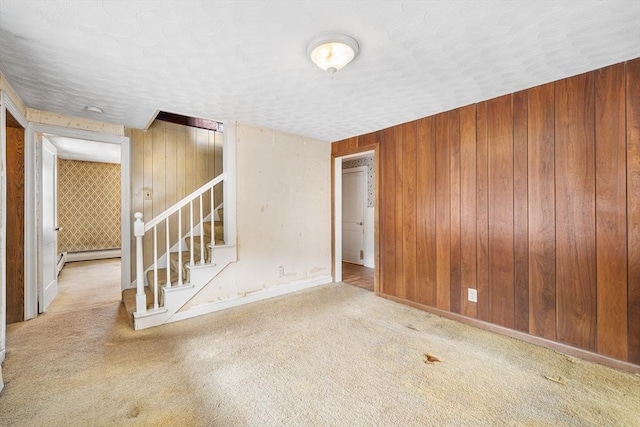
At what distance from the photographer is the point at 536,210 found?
2.38 metres

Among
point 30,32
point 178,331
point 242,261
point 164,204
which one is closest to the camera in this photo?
point 30,32

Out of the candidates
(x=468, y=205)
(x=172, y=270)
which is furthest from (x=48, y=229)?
(x=468, y=205)

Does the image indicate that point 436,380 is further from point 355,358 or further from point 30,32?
point 30,32

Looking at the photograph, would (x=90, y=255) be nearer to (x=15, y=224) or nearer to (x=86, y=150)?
(x=86, y=150)

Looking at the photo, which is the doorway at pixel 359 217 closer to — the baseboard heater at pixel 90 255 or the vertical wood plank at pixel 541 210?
the vertical wood plank at pixel 541 210

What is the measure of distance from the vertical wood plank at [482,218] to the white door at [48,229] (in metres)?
4.62

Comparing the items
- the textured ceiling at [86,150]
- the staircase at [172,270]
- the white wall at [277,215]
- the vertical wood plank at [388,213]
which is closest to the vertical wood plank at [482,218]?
the vertical wood plank at [388,213]

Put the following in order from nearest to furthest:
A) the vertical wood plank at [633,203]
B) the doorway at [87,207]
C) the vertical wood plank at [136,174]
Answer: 1. the vertical wood plank at [633,203]
2. the vertical wood plank at [136,174]
3. the doorway at [87,207]

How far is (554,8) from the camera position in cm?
145

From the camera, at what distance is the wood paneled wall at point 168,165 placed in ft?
12.1

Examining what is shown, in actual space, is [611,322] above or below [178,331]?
above

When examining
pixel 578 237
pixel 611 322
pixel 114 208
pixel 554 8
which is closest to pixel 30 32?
pixel 554 8

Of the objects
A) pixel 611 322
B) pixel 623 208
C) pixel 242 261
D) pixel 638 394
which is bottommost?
pixel 638 394

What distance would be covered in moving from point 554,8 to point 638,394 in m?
2.34
